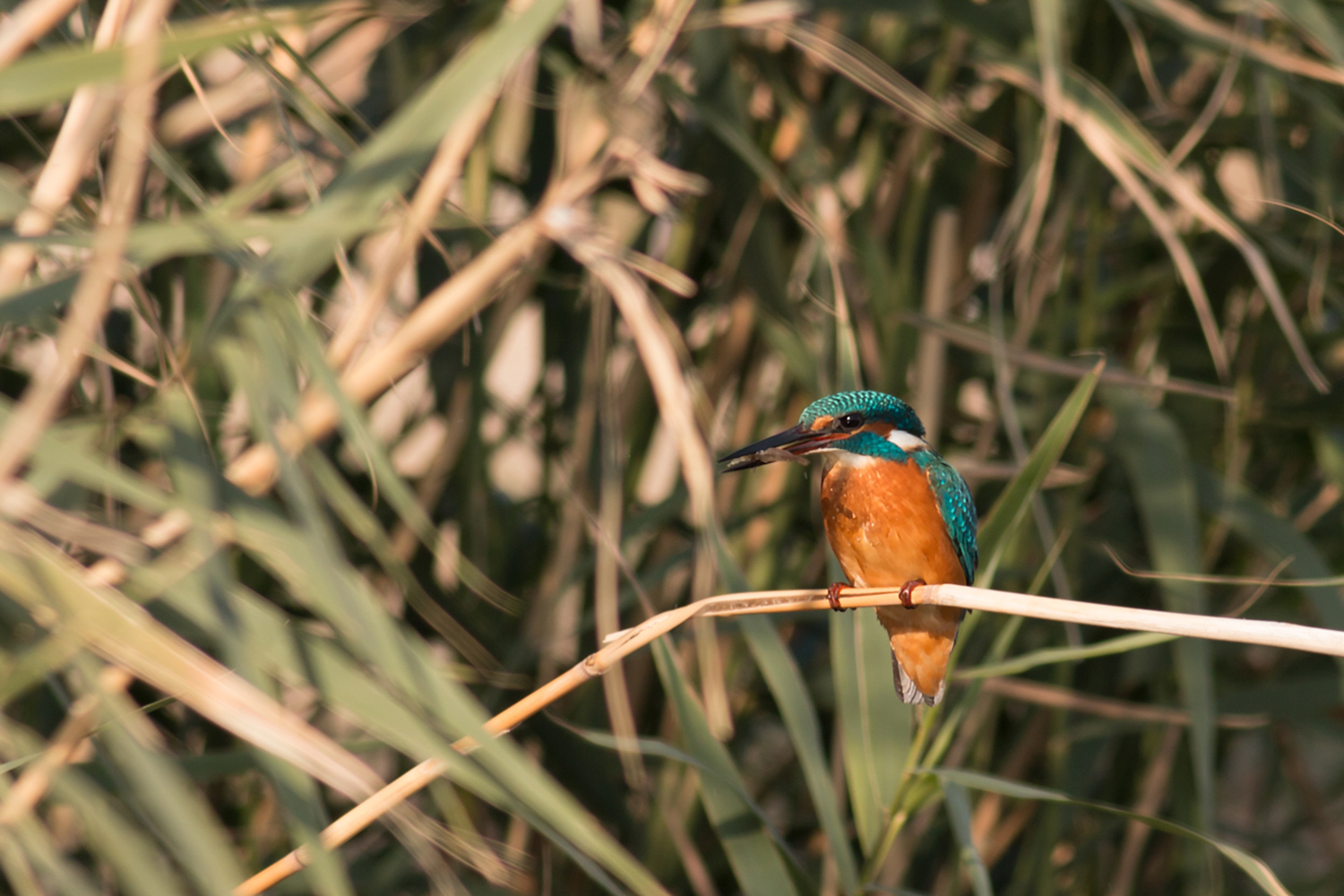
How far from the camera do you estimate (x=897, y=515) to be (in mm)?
982

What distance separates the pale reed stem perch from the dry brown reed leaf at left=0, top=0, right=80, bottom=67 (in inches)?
17.1

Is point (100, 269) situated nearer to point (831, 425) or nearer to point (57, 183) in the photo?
point (57, 183)

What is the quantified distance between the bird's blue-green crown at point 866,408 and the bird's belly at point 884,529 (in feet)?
0.23

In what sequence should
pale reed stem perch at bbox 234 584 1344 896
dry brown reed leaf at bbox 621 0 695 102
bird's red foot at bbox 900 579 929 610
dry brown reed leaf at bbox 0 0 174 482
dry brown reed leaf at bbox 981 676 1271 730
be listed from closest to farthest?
dry brown reed leaf at bbox 0 0 174 482 < pale reed stem perch at bbox 234 584 1344 896 < bird's red foot at bbox 900 579 929 610 < dry brown reed leaf at bbox 621 0 695 102 < dry brown reed leaf at bbox 981 676 1271 730

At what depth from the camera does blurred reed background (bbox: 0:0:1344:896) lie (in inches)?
38.0

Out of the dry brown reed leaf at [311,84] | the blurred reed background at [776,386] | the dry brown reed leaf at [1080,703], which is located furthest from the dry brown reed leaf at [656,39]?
the dry brown reed leaf at [1080,703]

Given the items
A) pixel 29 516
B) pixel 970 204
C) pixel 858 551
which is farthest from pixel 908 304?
pixel 29 516

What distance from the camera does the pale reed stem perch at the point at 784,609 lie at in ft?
1.93

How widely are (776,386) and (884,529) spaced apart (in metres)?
0.57

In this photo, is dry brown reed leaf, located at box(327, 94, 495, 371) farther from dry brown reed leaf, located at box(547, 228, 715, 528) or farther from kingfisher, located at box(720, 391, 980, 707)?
kingfisher, located at box(720, 391, 980, 707)

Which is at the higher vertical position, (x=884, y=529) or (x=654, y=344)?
(x=654, y=344)

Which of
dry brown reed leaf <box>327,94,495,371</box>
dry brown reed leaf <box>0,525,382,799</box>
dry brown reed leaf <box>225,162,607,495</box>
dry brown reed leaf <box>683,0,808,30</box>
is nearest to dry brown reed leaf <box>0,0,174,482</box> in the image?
dry brown reed leaf <box>0,525,382,799</box>

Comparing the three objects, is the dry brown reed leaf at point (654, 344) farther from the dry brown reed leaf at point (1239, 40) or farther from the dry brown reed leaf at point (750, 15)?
the dry brown reed leaf at point (1239, 40)

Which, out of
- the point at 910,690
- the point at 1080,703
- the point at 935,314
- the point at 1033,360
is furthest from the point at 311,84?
the point at 1080,703
